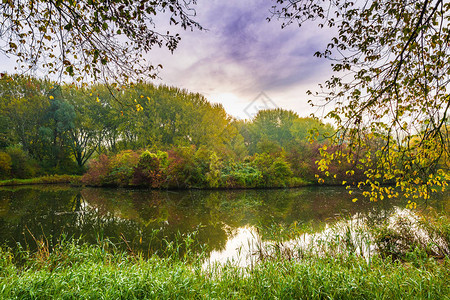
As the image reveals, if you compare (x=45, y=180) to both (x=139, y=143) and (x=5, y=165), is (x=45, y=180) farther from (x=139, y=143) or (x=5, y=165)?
(x=139, y=143)

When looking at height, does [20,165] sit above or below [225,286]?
above

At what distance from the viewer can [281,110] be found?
36.2m

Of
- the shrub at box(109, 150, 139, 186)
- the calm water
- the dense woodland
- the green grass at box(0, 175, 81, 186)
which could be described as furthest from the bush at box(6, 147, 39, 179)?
the calm water

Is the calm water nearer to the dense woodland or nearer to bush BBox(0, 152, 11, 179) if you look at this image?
the dense woodland

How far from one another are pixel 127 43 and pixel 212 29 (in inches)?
51.3

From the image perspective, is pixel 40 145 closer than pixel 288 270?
No

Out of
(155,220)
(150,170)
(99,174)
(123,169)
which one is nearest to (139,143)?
(99,174)

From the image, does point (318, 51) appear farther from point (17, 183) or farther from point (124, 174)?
point (17, 183)

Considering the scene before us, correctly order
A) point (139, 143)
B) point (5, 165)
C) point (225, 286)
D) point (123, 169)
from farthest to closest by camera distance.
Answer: point (139, 143) → point (5, 165) → point (123, 169) → point (225, 286)

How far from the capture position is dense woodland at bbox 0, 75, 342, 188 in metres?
16.4

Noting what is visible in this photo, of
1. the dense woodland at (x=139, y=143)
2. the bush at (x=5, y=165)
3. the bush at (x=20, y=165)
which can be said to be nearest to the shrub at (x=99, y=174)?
the dense woodland at (x=139, y=143)

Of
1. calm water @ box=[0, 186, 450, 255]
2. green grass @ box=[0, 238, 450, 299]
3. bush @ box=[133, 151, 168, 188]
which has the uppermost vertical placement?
bush @ box=[133, 151, 168, 188]

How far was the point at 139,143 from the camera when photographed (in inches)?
932

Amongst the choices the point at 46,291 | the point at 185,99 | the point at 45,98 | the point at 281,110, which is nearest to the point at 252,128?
the point at 281,110
